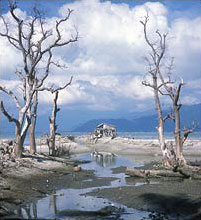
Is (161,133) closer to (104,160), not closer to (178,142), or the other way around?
(178,142)

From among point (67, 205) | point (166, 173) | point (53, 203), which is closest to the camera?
point (67, 205)

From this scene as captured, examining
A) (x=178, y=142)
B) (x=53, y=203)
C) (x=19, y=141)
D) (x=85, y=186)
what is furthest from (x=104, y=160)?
(x=53, y=203)

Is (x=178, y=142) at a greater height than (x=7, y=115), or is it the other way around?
(x=7, y=115)

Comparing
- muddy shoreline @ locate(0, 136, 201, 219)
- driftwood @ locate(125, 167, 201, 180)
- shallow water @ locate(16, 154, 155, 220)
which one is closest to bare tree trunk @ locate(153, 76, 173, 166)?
muddy shoreline @ locate(0, 136, 201, 219)

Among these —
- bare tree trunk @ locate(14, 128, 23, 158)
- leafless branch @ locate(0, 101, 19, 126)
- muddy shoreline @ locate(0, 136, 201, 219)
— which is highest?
leafless branch @ locate(0, 101, 19, 126)

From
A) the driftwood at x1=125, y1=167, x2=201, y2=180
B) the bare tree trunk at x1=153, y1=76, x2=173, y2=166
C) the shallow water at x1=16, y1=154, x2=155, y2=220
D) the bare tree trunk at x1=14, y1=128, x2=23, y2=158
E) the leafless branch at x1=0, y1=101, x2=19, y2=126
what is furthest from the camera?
the bare tree trunk at x1=153, y1=76, x2=173, y2=166

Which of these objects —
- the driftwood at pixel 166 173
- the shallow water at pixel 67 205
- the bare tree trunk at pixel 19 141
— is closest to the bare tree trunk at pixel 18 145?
the bare tree trunk at pixel 19 141

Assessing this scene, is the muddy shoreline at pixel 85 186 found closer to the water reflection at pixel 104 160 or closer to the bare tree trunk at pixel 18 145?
the bare tree trunk at pixel 18 145

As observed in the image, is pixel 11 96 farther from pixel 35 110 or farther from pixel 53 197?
pixel 53 197

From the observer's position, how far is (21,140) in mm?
30344

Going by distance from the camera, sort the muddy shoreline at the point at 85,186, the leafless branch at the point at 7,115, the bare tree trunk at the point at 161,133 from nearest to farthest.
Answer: the muddy shoreline at the point at 85,186
the leafless branch at the point at 7,115
the bare tree trunk at the point at 161,133

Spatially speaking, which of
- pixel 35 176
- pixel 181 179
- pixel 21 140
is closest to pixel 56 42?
pixel 21 140

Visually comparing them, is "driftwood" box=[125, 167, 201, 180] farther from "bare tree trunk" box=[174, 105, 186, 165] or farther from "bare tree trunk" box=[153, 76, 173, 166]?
"bare tree trunk" box=[153, 76, 173, 166]

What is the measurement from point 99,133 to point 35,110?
1682 inches
